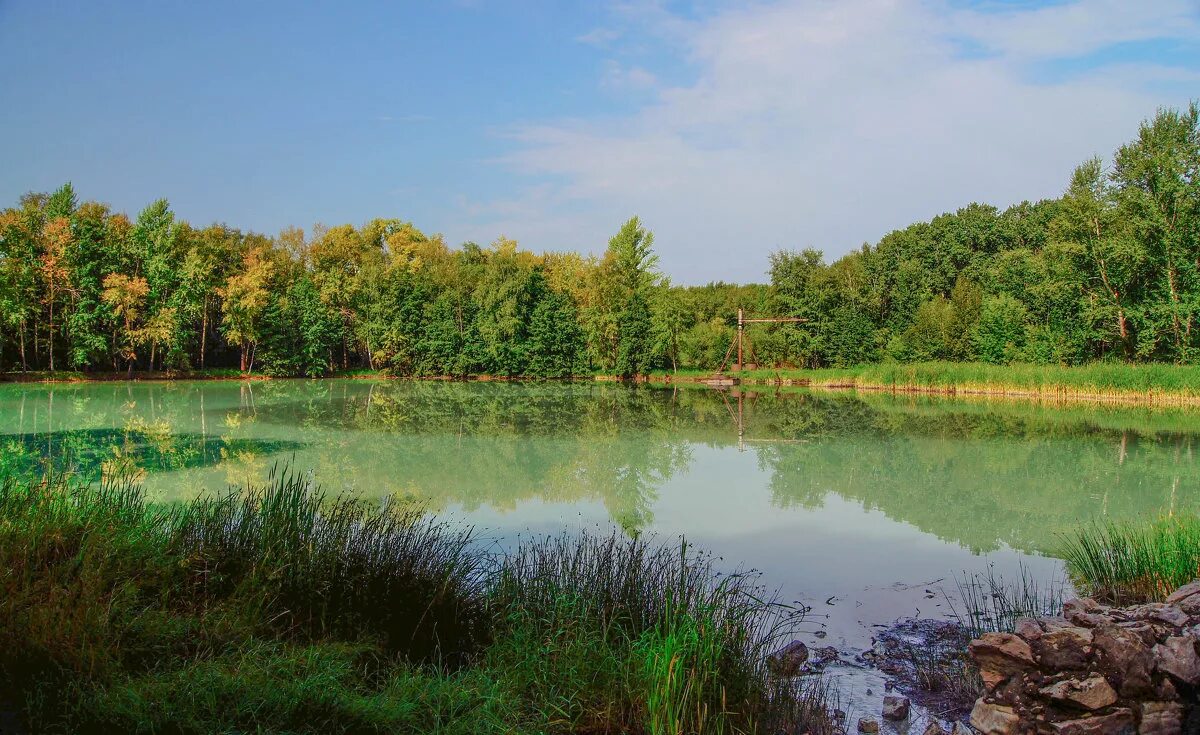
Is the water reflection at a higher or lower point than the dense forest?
lower

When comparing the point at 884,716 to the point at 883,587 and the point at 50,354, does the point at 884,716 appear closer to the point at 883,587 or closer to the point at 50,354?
the point at 883,587

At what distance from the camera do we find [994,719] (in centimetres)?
394

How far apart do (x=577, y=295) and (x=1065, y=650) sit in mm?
42735

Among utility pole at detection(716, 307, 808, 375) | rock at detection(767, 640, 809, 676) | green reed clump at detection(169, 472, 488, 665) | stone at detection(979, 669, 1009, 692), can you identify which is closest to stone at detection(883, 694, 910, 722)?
stone at detection(979, 669, 1009, 692)

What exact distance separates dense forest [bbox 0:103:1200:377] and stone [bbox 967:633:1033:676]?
31.6 m

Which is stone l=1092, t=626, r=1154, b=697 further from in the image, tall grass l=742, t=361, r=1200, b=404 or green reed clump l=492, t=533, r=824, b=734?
tall grass l=742, t=361, r=1200, b=404

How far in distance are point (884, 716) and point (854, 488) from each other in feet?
26.8

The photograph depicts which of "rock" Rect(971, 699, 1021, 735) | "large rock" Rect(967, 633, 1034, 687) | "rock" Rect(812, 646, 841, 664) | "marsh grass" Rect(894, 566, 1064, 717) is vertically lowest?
"rock" Rect(812, 646, 841, 664)

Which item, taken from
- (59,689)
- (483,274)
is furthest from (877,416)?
(483,274)

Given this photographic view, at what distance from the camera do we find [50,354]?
34.1m

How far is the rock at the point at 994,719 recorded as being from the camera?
3.89 meters

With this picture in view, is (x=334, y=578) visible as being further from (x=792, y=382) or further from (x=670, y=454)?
(x=792, y=382)

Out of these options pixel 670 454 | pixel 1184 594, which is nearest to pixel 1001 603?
pixel 1184 594

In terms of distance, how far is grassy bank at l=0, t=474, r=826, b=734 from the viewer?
345cm
